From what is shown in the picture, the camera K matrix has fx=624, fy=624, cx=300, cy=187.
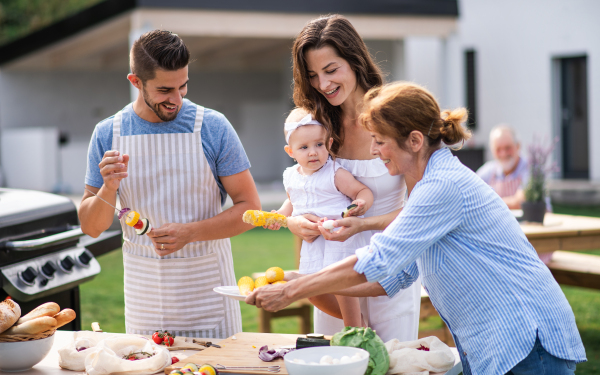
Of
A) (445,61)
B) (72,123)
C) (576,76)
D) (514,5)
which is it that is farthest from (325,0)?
(72,123)

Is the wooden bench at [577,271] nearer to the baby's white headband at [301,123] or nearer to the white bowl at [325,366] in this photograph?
the baby's white headband at [301,123]

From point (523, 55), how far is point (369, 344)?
14.5 meters

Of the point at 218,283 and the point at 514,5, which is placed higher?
the point at 514,5

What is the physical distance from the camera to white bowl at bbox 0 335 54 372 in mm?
2217

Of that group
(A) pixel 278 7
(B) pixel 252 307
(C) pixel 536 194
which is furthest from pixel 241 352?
(A) pixel 278 7

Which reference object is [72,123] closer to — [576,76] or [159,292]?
[576,76]

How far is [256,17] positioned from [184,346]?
1044 centimetres

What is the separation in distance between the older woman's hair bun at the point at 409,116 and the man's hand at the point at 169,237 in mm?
932

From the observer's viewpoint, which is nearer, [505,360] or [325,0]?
[505,360]

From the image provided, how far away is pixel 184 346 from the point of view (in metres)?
2.42

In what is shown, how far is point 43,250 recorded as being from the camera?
3100mm

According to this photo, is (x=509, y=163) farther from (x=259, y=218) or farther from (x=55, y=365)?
(x=55, y=365)

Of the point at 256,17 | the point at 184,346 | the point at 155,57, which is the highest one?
the point at 256,17

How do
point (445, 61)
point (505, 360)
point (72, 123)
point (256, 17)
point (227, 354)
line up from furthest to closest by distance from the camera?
point (72, 123) < point (445, 61) < point (256, 17) < point (227, 354) < point (505, 360)
